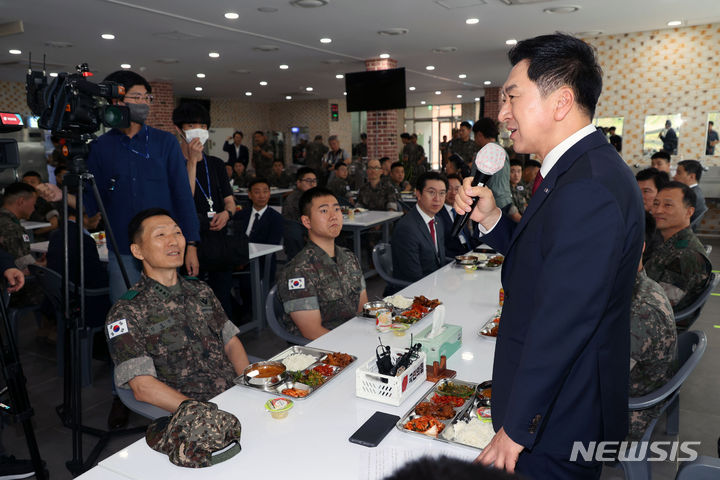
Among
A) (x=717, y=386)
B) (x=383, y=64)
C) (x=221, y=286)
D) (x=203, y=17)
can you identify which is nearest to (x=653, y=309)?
(x=717, y=386)

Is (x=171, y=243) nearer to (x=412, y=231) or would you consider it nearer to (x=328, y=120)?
(x=412, y=231)

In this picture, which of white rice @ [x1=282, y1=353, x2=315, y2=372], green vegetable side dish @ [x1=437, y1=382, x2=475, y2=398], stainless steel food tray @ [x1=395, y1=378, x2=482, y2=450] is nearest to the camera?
stainless steel food tray @ [x1=395, y1=378, x2=482, y2=450]

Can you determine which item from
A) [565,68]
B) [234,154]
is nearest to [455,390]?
[565,68]

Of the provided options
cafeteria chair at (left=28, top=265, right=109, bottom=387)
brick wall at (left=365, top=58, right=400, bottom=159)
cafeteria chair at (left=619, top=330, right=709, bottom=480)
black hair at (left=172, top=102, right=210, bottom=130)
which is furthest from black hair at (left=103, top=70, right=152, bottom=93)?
brick wall at (left=365, top=58, right=400, bottom=159)

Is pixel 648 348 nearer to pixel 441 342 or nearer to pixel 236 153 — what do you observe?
pixel 441 342

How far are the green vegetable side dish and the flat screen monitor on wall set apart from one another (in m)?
7.69

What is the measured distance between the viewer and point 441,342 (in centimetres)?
191

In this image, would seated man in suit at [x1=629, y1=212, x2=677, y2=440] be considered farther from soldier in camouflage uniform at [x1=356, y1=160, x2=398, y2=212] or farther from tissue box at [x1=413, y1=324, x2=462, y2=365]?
soldier in camouflage uniform at [x1=356, y1=160, x2=398, y2=212]

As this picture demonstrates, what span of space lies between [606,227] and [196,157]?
111 inches

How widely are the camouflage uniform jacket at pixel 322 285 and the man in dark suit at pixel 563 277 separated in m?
1.55

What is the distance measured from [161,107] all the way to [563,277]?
12690mm

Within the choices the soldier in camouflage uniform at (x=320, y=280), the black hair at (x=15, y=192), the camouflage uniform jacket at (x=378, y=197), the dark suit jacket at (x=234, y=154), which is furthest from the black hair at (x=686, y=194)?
the dark suit jacket at (x=234, y=154)

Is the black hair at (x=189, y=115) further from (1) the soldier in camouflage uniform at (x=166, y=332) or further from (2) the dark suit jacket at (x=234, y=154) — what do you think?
(2) the dark suit jacket at (x=234, y=154)

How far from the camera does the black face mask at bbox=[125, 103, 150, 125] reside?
226 cm
